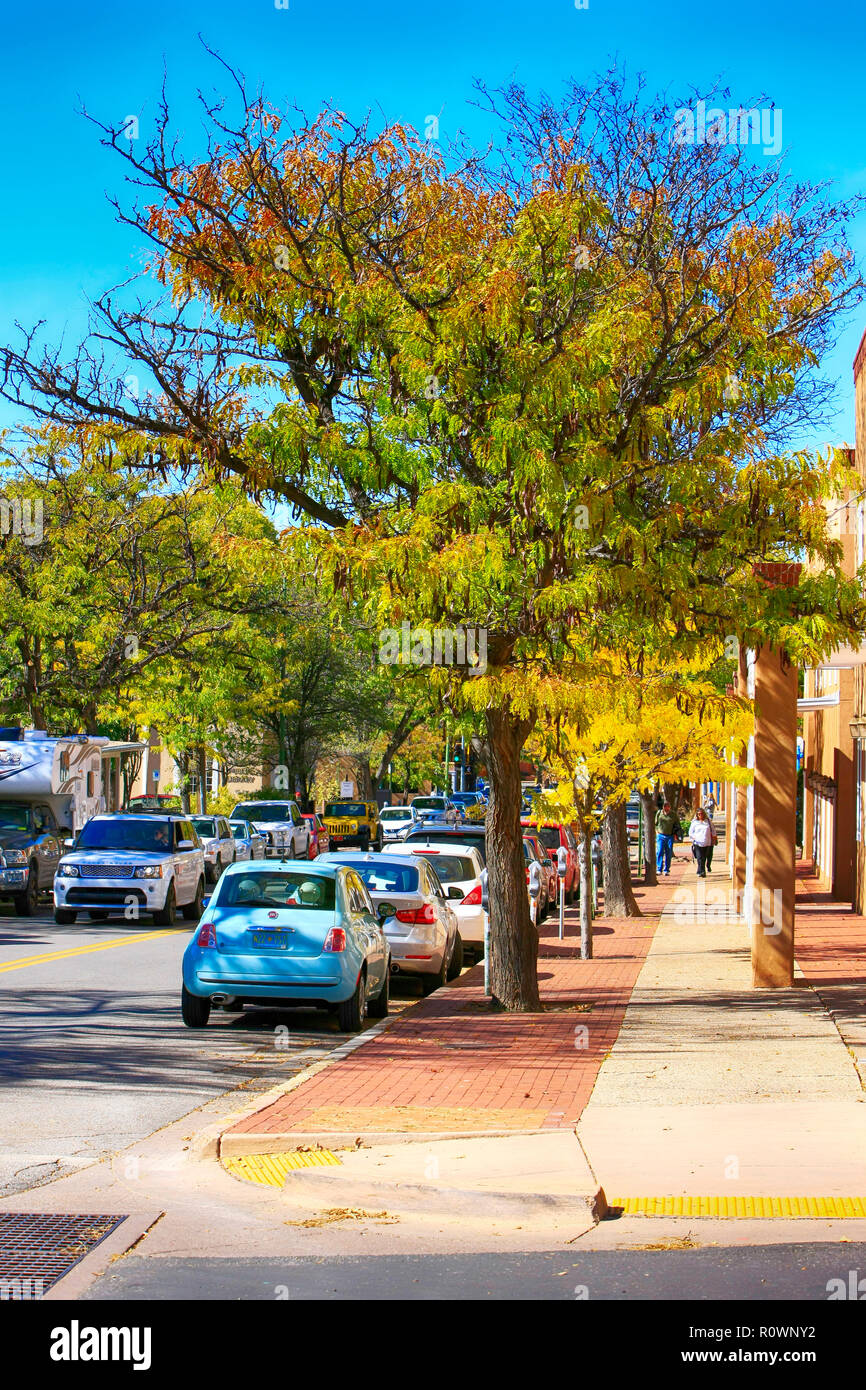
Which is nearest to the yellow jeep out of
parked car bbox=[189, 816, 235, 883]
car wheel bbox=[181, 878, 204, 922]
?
parked car bbox=[189, 816, 235, 883]

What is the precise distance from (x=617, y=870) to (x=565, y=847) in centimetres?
150

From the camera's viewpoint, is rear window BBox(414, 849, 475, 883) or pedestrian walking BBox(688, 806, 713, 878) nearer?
rear window BBox(414, 849, 475, 883)

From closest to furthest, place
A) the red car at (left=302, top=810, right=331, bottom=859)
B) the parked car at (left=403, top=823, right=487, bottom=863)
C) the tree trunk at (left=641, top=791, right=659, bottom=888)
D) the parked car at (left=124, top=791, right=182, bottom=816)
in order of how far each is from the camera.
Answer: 1. the parked car at (left=403, top=823, right=487, bottom=863)
2. the parked car at (left=124, top=791, right=182, bottom=816)
3. the tree trunk at (left=641, top=791, right=659, bottom=888)
4. the red car at (left=302, top=810, right=331, bottom=859)

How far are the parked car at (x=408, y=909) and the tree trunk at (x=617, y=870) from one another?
11.2 meters

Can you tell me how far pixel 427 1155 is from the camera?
8117mm

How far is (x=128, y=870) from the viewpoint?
24.3 metres

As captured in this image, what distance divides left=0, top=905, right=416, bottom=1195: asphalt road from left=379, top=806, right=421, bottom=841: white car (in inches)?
1287

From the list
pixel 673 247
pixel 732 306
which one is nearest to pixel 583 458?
pixel 732 306

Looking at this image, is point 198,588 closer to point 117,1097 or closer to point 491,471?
point 491,471

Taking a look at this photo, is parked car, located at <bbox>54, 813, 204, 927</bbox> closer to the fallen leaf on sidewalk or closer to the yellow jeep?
the fallen leaf on sidewalk

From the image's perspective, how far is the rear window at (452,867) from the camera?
20.1 meters

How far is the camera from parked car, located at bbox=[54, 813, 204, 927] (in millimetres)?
24062
